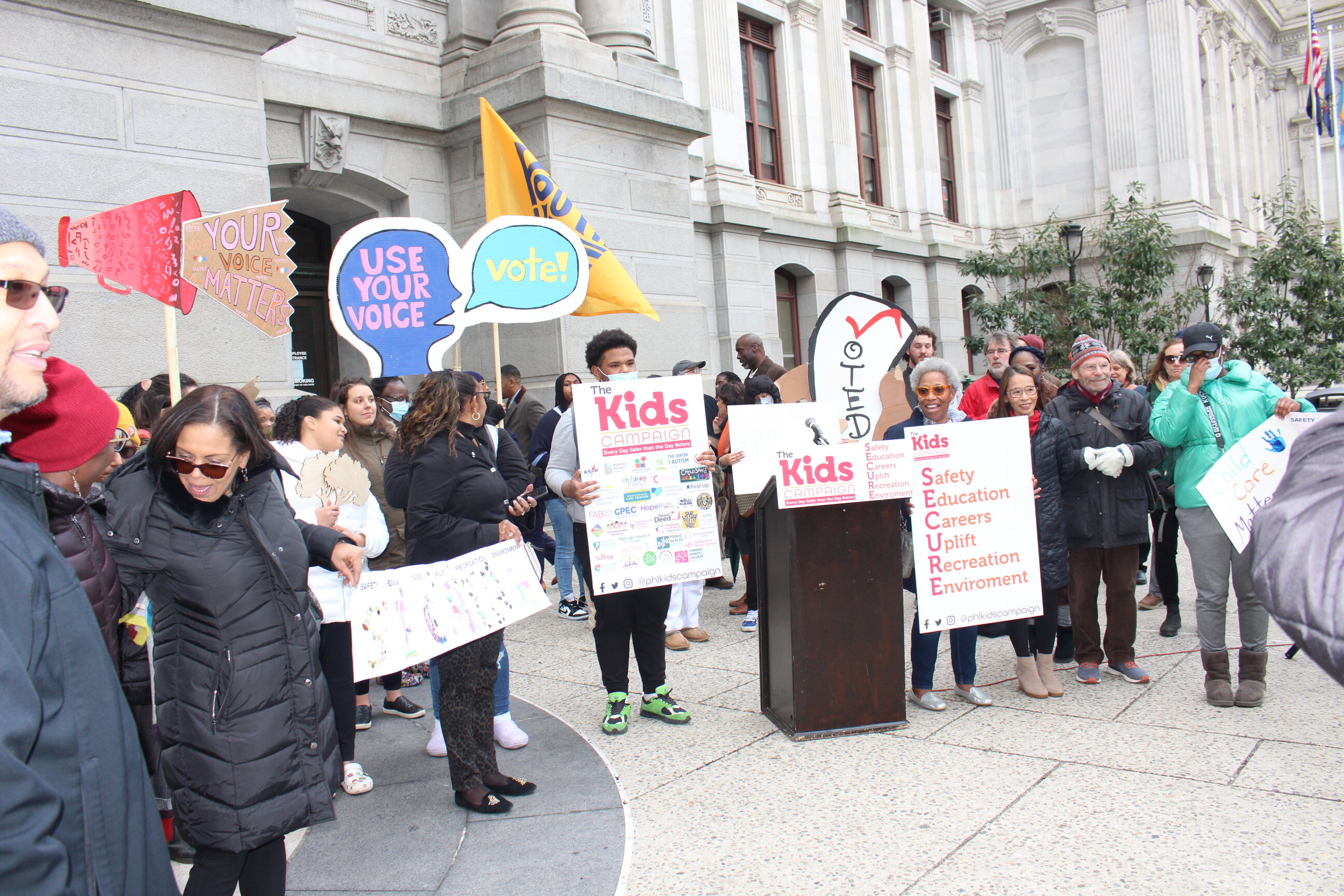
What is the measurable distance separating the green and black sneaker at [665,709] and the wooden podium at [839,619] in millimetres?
526

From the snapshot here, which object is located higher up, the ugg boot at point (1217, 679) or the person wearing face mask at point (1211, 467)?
the person wearing face mask at point (1211, 467)

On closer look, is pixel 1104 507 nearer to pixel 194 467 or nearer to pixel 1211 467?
pixel 1211 467

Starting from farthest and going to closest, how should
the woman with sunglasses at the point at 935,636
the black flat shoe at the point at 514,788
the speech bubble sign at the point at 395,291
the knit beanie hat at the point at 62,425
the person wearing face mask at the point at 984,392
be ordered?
the person wearing face mask at the point at 984,392, the speech bubble sign at the point at 395,291, the woman with sunglasses at the point at 935,636, the black flat shoe at the point at 514,788, the knit beanie hat at the point at 62,425

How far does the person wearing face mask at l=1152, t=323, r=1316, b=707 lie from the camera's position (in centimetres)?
479

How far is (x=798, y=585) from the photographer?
4.45 metres

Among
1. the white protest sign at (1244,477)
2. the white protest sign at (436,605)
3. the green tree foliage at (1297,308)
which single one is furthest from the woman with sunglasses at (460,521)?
the green tree foliage at (1297,308)

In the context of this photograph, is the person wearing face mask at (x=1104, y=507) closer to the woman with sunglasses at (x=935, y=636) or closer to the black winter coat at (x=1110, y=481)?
the black winter coat at (x=1110, y=481)

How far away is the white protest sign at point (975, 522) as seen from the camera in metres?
4.87

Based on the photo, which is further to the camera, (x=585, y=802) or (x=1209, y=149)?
(x=1209, y=149)

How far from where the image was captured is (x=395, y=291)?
18.9 ft

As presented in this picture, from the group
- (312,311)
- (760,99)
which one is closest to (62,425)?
(312,311)

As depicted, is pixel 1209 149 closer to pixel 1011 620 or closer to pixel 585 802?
pixel 1011 620

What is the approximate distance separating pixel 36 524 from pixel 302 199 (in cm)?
1005

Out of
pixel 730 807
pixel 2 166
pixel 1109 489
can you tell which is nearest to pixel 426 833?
pixel 730 807
